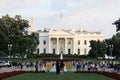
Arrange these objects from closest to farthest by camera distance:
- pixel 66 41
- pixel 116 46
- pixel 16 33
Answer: pixel 16 33 < pixel 116 46 < pixel 66 41

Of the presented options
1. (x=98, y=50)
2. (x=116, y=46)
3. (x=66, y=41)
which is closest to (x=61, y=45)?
(x=66, y=41)

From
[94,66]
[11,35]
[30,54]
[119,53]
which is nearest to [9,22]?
[11,35]

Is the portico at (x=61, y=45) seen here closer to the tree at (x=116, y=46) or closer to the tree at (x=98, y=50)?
the tree at (x=98, y=50)

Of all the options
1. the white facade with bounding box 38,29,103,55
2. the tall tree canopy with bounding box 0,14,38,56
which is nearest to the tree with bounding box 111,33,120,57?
the tall tree canopy with bounding box 0,14,38,56

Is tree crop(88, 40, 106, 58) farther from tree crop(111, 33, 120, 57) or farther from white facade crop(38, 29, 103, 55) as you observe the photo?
white facade crop(38, 29, 103, 55)

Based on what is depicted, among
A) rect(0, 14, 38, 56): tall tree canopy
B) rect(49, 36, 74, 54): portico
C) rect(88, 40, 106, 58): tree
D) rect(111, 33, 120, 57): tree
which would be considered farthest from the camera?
rect(49, 36, 74, 54): portico

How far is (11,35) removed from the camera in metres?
108

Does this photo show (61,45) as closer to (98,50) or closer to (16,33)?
(98,50)

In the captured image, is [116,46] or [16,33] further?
[116,46]

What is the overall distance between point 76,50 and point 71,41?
3682 mm

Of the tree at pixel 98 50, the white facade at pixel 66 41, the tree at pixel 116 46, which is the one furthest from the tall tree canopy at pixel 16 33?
the white facade at pixel 66 41

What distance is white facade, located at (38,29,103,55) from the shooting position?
15962cm

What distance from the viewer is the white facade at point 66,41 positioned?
160 m

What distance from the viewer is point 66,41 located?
527ft
